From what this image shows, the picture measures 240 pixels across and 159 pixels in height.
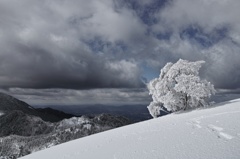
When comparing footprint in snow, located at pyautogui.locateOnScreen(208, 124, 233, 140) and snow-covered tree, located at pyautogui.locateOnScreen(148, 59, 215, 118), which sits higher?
snow-covered tree, located at pyautogui.locateOnScreen(148, 59, 215, 118)

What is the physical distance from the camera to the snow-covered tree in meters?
34.1

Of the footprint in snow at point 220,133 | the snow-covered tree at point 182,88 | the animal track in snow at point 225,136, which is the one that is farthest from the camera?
the snow-covered tree at point 182,88

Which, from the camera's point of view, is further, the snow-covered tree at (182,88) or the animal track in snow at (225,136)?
the snow-covered tree at (182,88)

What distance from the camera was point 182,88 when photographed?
33.9 meters

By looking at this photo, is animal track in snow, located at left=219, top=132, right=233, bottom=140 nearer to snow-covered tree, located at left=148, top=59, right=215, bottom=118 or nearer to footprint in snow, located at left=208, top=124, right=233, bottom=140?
footprint in snow, located at left=208, top=124, right=233, bottom=140

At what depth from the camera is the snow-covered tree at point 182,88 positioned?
1341 inches

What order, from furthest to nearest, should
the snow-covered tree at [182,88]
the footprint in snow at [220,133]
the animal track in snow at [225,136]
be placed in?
1. the snow-covered tree at [182,88]
2. the footprint in snow at [220,133]
3. the animal track in snow at [225,136]

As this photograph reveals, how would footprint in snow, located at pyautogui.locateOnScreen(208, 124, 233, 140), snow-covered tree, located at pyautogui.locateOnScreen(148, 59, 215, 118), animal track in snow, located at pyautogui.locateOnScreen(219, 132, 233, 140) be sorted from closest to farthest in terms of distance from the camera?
animal track in snow, located at pyautogui.locateOnScreen(219, 132, 233, 140), footprint in snow, located at pyautogui.locateOnScreen(208, 124, 233, 140), snow-covered tree, located at pyautogui.locateOnScreen(148, 59, 215, 118)

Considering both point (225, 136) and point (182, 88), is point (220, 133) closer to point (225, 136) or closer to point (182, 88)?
point (225, 136)

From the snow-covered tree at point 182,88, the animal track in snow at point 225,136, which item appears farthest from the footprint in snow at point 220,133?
the snow-covered tree at point 182,88

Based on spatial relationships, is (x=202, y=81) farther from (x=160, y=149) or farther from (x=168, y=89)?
(x=160, y=149)

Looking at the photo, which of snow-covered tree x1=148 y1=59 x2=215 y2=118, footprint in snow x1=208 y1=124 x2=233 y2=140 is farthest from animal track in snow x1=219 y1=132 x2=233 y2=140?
snow-covered tree x1=148 y1=59 x2=215 y2=118

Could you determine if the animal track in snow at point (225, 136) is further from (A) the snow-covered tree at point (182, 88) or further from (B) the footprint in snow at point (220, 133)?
(A) the snow-covered tree at point (182, 88)

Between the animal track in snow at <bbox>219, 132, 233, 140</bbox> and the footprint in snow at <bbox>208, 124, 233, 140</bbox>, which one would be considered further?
the footprint in snow at <bbox>208, 124, 233, 140</bbox>
